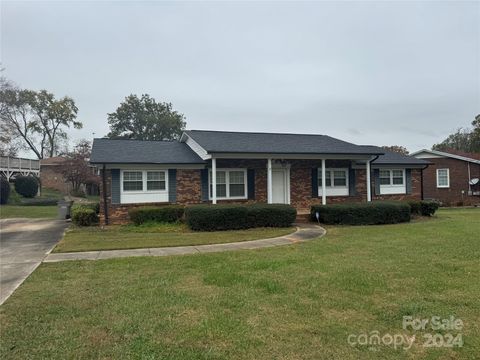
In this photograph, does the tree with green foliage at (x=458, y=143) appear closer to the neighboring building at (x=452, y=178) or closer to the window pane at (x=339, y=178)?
the neighboring building at (x=452, y=178)

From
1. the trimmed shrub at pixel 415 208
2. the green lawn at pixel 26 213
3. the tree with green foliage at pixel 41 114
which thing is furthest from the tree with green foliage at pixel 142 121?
the trimmed shrub at pixel 415 208

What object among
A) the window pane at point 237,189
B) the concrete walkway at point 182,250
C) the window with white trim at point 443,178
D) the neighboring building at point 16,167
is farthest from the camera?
the neighboring building at point 16,167

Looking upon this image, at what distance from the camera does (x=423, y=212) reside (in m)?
17.7

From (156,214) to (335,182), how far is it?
29.9 feet

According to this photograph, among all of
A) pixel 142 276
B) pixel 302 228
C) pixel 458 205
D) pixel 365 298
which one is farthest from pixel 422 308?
pixel 458 205

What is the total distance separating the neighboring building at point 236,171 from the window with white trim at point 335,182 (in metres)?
0.05

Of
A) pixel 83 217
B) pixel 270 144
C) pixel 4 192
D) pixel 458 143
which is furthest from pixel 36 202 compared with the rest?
pixel 458 143

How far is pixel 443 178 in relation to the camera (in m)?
27.9

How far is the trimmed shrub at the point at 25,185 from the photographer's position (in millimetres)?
33969

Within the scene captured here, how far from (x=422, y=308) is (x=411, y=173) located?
18.2m

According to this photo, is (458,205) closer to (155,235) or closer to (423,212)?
(423,212)

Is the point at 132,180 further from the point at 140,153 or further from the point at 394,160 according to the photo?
the point at 394,160

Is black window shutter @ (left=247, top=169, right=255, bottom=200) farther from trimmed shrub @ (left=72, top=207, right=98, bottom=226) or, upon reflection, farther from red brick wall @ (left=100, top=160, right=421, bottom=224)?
trimmed shrub @ (left=72, top=207, right=98, bottom=226)

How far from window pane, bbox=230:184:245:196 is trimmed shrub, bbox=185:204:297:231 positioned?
2902 mm
